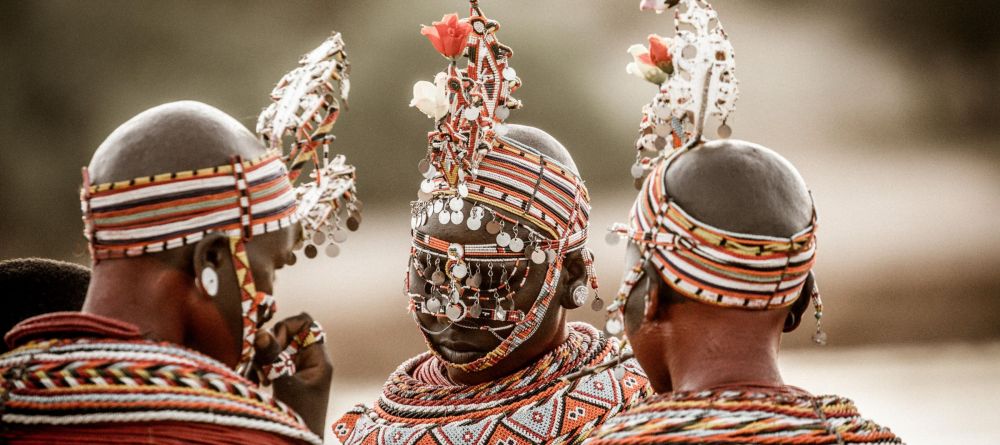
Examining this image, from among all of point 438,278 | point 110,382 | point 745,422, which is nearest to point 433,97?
point 438,278

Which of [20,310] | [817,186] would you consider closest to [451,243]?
[20,310]

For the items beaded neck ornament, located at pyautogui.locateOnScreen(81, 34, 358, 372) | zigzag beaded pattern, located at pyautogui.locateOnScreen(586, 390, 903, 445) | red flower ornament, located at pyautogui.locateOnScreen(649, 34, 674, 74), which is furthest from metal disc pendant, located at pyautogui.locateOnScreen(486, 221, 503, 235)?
zigzag beaded pattern, located at pyautogui.locateOnScreen(586, 390, 903, 445)

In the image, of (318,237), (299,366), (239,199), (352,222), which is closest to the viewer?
(239,199)

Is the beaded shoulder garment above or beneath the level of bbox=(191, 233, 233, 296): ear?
beneath

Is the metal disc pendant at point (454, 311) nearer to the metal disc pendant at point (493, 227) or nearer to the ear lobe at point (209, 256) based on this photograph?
the metal disc pendant at point (493, 227)

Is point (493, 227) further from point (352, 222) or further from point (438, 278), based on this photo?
point (352, 222)

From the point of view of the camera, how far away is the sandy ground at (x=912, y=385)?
859cm

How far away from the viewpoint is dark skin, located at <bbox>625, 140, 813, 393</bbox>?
3.13 m

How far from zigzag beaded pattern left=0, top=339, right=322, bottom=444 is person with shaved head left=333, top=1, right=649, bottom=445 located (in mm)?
1263

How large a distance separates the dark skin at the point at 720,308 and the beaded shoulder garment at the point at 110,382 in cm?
121

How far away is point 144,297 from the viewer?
323 centimetres

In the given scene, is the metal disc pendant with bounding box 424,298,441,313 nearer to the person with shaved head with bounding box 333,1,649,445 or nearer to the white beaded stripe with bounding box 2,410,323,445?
the person with shaved head with bounding box 333,1,649,445

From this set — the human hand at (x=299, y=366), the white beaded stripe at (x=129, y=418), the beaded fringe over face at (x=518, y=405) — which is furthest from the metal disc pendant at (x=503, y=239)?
the white beaded stripe at (x=129, y=418)

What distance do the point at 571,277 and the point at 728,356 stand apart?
140 cm
